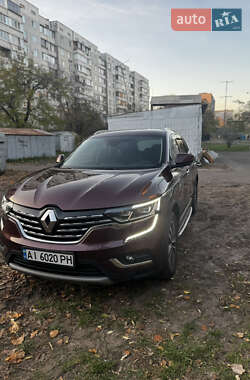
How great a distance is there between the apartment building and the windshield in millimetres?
32286

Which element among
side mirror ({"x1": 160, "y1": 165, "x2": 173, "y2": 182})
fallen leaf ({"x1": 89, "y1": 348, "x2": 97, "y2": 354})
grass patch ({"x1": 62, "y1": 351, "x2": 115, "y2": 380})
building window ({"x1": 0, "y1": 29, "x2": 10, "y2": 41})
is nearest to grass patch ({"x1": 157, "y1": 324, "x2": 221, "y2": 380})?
grass patch ({"x1": 62, "y1": 351, "x2": 115, "y2": 380})

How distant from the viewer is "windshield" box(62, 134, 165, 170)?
350 centimetres

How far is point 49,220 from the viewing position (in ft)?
7.90

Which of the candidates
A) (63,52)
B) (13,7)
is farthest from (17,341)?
(63,52)

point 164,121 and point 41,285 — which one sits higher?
point 164,121

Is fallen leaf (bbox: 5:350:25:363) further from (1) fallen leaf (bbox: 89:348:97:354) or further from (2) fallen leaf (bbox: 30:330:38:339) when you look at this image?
(1) fallen leaf (bbox: 89:348:97:354)

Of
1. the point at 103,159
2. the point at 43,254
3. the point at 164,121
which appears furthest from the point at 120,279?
the point at 164,121

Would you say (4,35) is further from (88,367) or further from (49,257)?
(88,367)

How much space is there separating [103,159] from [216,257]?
83.3 inches

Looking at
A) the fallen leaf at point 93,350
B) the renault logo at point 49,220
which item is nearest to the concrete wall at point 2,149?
the renault logo at point 49,220

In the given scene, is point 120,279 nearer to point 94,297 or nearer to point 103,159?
point 94,297

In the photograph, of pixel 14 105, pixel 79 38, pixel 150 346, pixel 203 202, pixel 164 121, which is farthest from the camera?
pixel 79 38

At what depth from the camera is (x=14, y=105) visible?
26844 millimetres

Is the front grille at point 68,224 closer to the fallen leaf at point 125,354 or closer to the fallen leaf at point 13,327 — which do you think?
the fallen leaf at point 13,327
